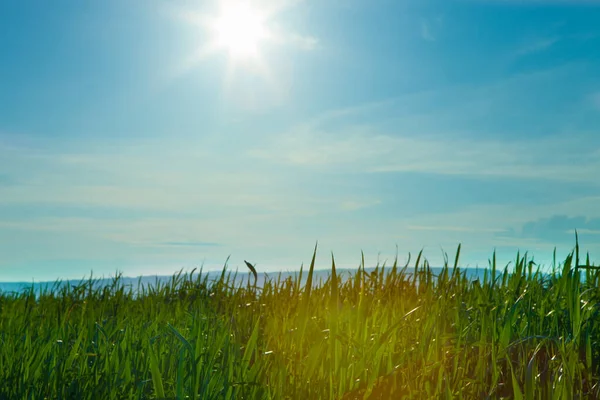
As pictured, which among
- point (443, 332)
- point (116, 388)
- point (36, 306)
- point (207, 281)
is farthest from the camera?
point (207, 281)

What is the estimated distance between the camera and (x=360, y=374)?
3732 mm

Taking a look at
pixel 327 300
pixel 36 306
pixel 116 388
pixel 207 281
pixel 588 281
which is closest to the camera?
pixel 116 388

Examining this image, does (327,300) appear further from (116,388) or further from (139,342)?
(116,388)

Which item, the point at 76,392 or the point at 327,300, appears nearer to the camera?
the point at 76,392

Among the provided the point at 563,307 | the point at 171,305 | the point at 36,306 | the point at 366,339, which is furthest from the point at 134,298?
the point at 563,307

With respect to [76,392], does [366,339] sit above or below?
above

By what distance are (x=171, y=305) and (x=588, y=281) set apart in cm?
485

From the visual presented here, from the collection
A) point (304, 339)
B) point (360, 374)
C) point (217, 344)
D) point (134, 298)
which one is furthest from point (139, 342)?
point (134, 298)

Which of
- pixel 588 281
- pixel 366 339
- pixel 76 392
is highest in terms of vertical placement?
pixel 588 281

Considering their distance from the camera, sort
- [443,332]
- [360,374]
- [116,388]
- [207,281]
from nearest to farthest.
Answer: [116,388] → [360,374] → [443,332] → [207,281]

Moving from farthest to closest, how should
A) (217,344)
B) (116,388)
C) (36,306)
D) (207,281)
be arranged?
(207,281) → (36,306) → (217,344) → (116,388)

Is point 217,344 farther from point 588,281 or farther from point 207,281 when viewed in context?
point 207,281

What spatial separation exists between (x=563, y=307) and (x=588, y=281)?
1.96 ft

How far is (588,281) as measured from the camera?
506cm
